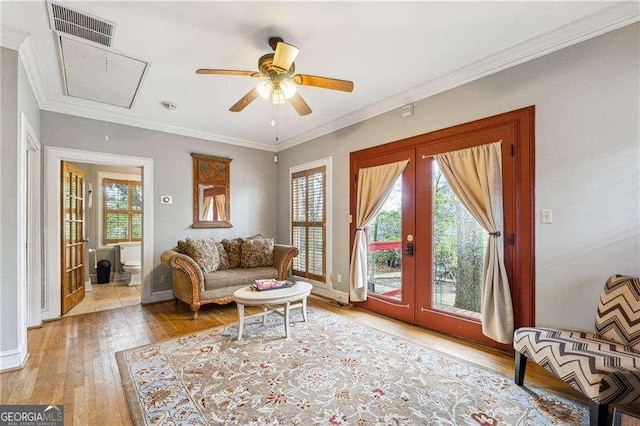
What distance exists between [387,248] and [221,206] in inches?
115

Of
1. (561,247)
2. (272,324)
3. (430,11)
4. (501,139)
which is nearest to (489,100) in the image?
(501,139)

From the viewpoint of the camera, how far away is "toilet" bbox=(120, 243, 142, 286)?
5.38 m

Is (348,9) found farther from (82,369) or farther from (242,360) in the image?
(82,369)

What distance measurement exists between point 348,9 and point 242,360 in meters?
2.90

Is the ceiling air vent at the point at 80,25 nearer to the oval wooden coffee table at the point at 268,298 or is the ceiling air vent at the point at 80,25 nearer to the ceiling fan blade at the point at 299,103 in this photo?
the ceiling fan blade at the point at 299,103

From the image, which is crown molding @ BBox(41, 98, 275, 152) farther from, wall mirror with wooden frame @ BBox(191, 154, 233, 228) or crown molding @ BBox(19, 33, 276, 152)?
wall mirror with wooden frame @ BBox(191, 154, 233, 228)

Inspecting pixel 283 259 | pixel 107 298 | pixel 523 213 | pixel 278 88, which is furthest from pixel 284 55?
pixel 107 298

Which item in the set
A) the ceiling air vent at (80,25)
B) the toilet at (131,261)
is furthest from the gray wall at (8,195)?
the toilet at (131,261)

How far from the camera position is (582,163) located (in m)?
2.23

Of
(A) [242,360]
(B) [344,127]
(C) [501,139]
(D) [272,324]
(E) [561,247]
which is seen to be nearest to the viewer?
(E) [561,247]

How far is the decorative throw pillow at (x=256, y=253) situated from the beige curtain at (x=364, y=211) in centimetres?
140

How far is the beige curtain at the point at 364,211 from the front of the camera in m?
3.68

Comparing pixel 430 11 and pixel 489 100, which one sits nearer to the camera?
pixel 430 11

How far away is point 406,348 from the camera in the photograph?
2715 millimetres
